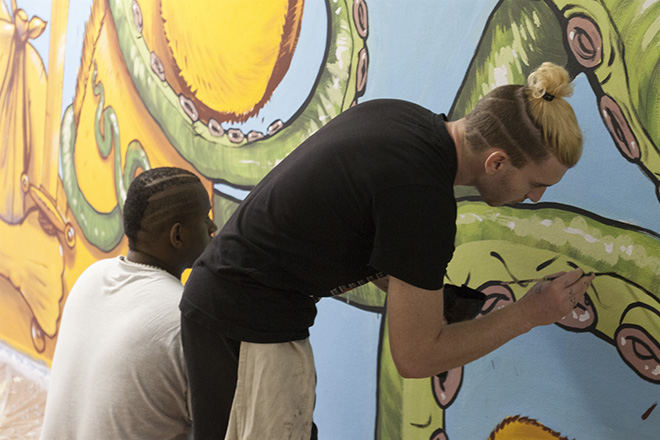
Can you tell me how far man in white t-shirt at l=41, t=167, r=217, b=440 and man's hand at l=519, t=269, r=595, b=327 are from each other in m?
0.75

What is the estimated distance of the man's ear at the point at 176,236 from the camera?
1.74 metres

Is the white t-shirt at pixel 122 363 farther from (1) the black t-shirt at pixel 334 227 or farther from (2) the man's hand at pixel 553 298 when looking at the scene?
(2) the man's hand at pixel 553 298

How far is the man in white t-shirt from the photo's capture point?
1.55 meters

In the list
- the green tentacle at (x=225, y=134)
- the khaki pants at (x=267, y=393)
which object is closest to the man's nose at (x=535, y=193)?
the khaki pants at (x=267, y=393)

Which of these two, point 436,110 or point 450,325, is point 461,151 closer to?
point 450,325

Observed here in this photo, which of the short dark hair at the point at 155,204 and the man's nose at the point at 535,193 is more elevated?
the man's nose at the point at 535,193

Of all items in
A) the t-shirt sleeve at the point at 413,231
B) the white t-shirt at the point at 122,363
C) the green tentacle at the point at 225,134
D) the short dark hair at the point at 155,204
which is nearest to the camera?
the t-shirt sleeve at the point at 413,231

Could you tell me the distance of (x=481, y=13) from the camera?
1.62 metres

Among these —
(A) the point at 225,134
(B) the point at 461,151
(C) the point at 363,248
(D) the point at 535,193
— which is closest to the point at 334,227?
(C) the point at 363,248

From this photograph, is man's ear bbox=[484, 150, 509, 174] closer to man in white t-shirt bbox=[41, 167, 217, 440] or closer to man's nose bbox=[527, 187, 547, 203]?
man's nose bbox=[527, 187, 547, 203]

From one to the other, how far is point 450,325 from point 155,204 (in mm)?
814

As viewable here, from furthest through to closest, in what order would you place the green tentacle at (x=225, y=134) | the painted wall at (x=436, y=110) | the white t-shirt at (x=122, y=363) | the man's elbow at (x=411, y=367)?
the green tentacle at (x=225, y=134) < the white t-shirt at (x=122, y=363) < the painted wall at (x=436, y=110) < the man's elbow at (x=411, y=367)

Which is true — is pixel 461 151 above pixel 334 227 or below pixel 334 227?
above

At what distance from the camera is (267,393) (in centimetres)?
137
